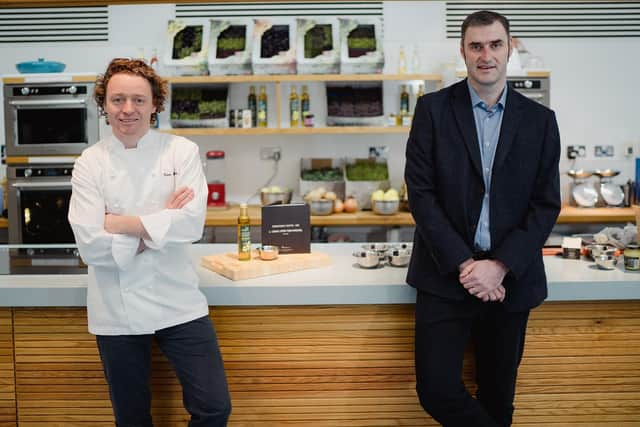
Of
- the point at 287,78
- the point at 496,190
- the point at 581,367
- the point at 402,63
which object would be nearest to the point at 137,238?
the point at 496,190

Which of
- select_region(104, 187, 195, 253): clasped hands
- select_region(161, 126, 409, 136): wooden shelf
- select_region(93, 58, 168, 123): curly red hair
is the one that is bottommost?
select_region(104, 187, 195, 253): clasped hands

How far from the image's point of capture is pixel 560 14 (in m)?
6.18

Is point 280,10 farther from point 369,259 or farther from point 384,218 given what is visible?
point 369,259

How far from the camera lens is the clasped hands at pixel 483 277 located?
234 centimetres

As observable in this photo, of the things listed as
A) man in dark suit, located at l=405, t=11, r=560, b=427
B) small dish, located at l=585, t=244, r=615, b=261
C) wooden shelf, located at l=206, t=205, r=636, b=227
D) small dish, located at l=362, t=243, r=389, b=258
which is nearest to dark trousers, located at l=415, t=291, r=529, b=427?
man in dark suit, located at l=405, t=11, r=560, b=427

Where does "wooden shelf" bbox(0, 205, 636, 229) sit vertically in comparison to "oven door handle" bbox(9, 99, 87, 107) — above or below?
below

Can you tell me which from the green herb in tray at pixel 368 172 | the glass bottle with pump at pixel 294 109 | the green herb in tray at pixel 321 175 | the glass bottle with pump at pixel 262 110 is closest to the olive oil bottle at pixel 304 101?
the glass bottle with pump at pixel 294 109

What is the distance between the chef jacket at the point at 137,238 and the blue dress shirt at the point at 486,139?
97cm

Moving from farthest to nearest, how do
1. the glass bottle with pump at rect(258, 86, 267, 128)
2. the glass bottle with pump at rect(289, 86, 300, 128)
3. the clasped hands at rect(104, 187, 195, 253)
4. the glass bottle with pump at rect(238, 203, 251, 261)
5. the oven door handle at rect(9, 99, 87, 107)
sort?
the glass bottle with pump at rect(289, 86, 300, 128) < the glass bottle with pump at rect(258, 86, 267, 128) < the oven door handle at rect(9, 99, 87, 107) < the glass bottle with pump at rect(238, 203, 251, 261) < the clasped hands at rect(104, 187, 195, 253)

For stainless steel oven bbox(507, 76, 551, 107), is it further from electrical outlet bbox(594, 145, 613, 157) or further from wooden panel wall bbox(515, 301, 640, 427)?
wooden panel wall bbox(515, 301, 640, 427)

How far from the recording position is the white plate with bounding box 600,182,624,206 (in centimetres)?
586

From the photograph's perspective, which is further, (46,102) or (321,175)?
(321,175)

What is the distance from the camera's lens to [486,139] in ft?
7.98

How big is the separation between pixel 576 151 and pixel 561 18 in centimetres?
118
